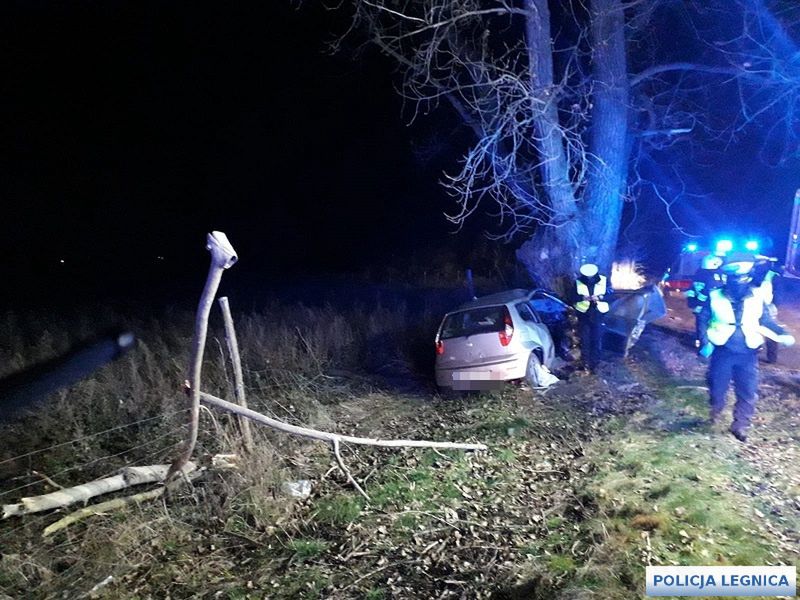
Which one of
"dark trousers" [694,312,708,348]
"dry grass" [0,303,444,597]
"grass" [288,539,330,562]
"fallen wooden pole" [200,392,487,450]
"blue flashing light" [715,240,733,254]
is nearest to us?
"dry grass" [0,303,444,597]

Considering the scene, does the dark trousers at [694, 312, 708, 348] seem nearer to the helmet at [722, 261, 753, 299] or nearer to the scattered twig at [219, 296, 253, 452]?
the helmet at [722, 261, 753, 299]

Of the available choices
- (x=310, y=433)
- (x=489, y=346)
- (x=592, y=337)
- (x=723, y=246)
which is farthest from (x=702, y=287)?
(x=310, y=433)

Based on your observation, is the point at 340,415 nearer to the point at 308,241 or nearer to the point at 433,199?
the point at 433,199

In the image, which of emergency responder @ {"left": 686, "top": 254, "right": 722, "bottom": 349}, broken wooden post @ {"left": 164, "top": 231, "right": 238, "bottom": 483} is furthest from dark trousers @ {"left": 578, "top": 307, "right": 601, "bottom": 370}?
broken wooden post @ {"left": 164, "top": 231, "right": 238, "bottom": 483}

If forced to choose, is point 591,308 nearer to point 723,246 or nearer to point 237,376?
point 723,246

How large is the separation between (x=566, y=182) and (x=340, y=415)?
20.2ft

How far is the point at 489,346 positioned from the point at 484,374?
15.4 inches

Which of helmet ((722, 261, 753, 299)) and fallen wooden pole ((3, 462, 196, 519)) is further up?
helmet ((722, 261, 753, 299))

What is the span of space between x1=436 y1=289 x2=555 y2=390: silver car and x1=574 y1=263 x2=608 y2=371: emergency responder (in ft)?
3.07

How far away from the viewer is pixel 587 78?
993 centimetres

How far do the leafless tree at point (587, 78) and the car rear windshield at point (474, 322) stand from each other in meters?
1.84

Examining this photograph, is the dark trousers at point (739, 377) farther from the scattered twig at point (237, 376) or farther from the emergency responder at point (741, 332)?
the scattered twig at point (237, 376)

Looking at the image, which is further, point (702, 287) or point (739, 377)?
point (702, 287)

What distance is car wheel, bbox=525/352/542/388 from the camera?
303 inches
